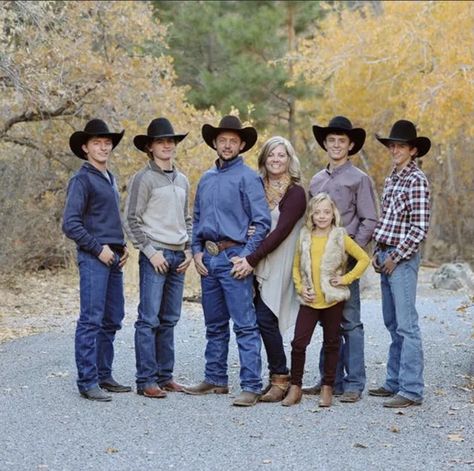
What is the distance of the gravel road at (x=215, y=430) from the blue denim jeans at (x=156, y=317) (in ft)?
0.77

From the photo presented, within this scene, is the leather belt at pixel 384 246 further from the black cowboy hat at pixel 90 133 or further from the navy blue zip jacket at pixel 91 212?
the black cowboy hat at pixel 90 133

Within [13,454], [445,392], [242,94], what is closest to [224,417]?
[13,454]

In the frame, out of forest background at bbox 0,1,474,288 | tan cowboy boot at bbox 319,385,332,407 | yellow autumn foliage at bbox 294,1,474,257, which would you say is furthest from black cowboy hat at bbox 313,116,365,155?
yellow autumn foliage at bbox 294,1,474,257

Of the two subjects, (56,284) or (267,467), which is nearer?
(267,467)

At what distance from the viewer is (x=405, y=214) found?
6648mm

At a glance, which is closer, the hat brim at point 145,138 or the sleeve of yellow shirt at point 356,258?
the sleeve of yellow shirt at point 356,258

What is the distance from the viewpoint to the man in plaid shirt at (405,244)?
21.6 feet

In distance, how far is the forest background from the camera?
1245 centimetres

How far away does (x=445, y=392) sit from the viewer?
23.9ft

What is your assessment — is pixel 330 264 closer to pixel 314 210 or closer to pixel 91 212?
pixel 314 210

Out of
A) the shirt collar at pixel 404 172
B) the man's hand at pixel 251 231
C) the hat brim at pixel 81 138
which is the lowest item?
the man's hand at pixel 251 231

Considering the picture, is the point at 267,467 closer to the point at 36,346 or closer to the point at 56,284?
the point at 36,346

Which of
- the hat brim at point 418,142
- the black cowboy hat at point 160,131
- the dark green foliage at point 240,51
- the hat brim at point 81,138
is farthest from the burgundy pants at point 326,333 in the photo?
the dark green foliage at point 240,51

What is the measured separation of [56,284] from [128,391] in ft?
26.1
